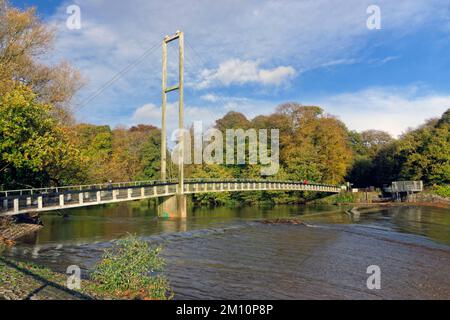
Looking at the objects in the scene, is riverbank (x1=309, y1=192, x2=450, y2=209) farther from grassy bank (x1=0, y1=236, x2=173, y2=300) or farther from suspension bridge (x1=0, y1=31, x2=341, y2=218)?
grassy bank (x1=0, y1=236, x2=173, y2=300)

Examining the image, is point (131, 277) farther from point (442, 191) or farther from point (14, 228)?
point (442, 191)

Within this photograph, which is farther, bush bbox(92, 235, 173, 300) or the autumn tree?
the autumn tree

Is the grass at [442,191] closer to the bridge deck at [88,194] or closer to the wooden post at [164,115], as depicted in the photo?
the bridge deck at [88,194]

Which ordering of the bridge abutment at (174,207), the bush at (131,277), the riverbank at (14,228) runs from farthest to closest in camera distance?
the bridge abutment at (174,207), the riverbank at (14,228), the bush at (131,277)

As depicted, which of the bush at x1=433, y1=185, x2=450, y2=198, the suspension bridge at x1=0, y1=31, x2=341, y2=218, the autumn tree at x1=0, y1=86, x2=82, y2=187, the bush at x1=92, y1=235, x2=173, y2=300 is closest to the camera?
the bush at x1=92, y1=235, x2=173, y2=300

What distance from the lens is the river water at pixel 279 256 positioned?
12.0 m

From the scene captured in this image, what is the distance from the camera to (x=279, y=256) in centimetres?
1745

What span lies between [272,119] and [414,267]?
5266 centimetres

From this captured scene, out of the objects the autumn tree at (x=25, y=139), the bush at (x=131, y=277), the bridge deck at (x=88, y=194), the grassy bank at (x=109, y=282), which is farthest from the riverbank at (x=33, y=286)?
the autumn tree at (x=25, y=139)

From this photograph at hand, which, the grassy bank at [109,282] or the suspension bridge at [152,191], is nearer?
the grassy bank at [109,282]

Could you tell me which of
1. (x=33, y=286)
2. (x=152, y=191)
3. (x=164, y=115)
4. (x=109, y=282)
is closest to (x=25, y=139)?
(x=152, y=191)

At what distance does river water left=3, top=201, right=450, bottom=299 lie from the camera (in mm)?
11953

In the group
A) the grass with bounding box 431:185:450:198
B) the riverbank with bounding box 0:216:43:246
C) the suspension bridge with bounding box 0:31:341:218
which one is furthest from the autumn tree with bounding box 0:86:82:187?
the grass with bounding box 431:185:450:198
